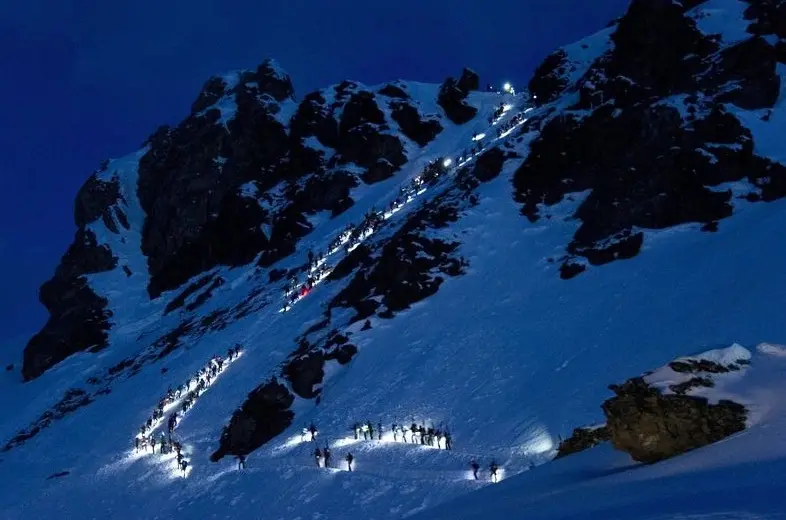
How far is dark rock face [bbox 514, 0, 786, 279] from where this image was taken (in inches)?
1809

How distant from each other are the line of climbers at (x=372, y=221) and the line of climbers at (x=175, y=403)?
27.5ft

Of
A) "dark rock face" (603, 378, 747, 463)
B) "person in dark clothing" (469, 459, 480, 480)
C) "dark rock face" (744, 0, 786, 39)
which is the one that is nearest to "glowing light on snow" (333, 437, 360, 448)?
"person in dark clothing" (469, 459, 480, 480)

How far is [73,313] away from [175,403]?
52.5m

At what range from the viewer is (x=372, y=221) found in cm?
6888

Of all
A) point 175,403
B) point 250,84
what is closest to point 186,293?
point 175,403

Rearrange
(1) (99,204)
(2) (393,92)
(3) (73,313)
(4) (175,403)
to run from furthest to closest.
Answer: (1) (99,204) < (2) (393,92) < (3) (73,313) < (4) (175,403)

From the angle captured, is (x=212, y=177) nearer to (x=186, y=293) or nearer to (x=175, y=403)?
(x=186, y=293)

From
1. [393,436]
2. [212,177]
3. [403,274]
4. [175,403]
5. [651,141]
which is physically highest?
[212,177]

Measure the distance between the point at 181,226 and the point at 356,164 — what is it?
120ft

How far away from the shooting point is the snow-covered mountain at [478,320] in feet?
72.1

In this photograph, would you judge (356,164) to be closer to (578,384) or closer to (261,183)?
(261,183)

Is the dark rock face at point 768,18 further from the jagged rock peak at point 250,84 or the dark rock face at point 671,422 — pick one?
the jagged rock peak at point 250,84

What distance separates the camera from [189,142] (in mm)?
116312

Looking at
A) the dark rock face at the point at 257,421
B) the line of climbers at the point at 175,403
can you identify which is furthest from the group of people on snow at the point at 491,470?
the line of climbers at the point at 175,403
